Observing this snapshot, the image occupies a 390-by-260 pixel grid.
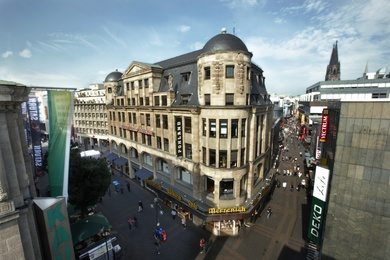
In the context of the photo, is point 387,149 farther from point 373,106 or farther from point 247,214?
point 247,214

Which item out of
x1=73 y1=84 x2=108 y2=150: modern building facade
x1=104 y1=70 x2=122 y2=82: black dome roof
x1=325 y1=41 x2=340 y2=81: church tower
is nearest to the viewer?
x1=104 y1=70 x2=122 y2=82: black dome roof

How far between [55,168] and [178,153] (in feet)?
55.7

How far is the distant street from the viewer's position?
78.1ft

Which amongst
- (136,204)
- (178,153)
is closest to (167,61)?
(178,153)

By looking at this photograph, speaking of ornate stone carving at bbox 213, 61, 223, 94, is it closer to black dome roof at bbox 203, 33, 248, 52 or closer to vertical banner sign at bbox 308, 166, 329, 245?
black dome roof at bbox 203, 33, 248, 52

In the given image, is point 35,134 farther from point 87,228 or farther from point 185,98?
point 185,98

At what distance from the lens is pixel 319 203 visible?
18.5 metres

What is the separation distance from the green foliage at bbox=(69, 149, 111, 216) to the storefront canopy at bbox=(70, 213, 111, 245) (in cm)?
288

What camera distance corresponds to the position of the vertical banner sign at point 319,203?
1792 centimetres

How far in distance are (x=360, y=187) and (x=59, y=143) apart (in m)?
23.1

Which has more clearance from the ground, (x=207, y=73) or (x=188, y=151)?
(x=207, y=73)

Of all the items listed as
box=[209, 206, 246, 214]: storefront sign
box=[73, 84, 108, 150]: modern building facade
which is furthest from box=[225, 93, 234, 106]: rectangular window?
box=[73, 84, 108, 150]: modern building facade

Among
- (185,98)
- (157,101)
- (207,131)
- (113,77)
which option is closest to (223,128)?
(207,131)

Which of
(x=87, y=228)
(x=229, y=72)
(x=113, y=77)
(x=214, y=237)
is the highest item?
(x=113, y=77)
